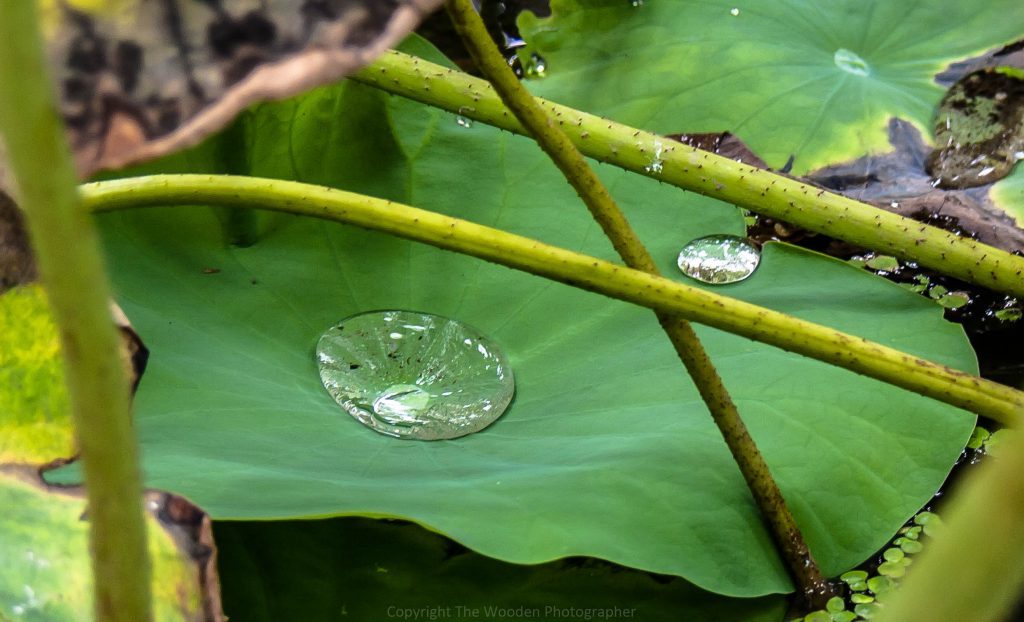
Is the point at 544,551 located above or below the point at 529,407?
below

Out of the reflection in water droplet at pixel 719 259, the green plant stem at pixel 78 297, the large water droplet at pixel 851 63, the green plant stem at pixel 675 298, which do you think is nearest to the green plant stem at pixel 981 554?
the green plant stem at pixel 78 297

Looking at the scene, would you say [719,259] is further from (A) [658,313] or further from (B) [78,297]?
(B) [78,297]

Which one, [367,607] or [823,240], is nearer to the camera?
[367,607]

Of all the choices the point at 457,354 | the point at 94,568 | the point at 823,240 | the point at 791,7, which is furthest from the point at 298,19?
the point at 791,7

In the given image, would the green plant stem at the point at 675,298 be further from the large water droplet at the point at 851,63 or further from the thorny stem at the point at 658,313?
the large water droplet at the point at 851,63

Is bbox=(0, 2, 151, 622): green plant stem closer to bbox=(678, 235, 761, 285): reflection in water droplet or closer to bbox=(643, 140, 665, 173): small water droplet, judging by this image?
bbox=(643, 140, 665, 173): small water droplet

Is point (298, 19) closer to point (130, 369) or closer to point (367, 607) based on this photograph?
point (130, 369)
